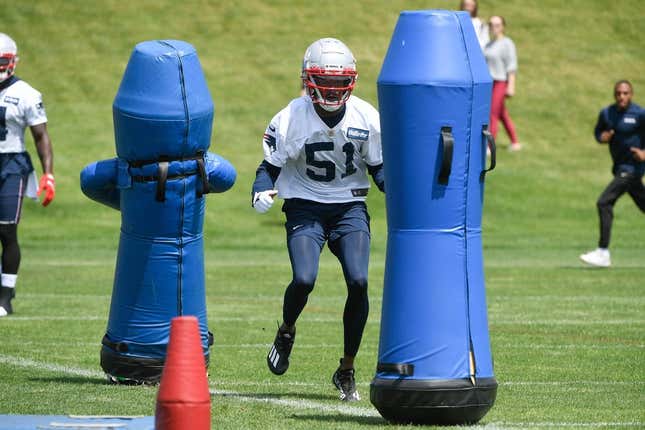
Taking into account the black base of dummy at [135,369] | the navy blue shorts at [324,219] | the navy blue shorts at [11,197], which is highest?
the navy blue shorts at [324,219]

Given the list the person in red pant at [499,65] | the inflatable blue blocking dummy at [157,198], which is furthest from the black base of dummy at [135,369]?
the person in red pant at [499,65]

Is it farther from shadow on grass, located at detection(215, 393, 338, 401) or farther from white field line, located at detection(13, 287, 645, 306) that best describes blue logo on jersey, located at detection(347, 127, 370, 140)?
white field line, located at detection(13, 287, 645, 306)

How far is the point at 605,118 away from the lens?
17297 millimetres

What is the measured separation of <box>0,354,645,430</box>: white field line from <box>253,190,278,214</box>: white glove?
1.03m

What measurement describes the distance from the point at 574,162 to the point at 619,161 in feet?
27.3

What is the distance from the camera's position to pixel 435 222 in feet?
22.7

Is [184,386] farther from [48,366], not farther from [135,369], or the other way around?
[48,366]

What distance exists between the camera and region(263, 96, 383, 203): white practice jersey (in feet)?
26.5

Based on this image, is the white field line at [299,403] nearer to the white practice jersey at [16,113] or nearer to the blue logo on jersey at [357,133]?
the blue logo on jersey at [357,133]

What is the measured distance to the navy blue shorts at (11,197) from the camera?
11.8m

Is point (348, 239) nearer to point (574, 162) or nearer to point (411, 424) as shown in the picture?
point (411, 424)

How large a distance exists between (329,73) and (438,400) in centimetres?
Result: 202

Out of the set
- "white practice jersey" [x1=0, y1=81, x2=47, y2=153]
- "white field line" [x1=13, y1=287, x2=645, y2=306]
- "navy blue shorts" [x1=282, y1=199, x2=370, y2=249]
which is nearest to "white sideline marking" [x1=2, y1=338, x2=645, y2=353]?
"white practice jersey" [x1=0, y1=81, x2=47, y2=153]

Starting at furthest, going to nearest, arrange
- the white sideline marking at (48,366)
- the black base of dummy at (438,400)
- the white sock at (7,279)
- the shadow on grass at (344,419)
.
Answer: the white sock at (7,279) → the white sideline marking at (48,366) → the shadow on grass at (344,419) → the black base of dummy at (438,400)
